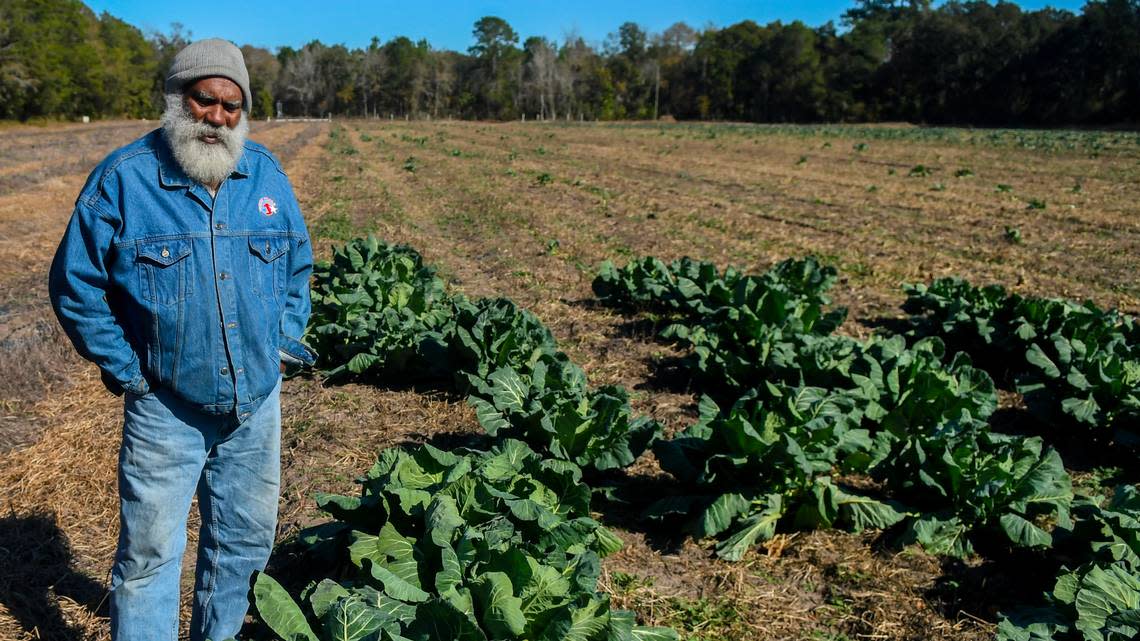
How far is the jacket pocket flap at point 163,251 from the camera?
2.64 metres

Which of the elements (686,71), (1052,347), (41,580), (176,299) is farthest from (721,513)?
(686,71)

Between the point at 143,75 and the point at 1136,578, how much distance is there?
102802 millimetres

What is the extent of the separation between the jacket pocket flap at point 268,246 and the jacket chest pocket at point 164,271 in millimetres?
245

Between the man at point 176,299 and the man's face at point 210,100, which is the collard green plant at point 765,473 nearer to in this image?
the man at point 176,299

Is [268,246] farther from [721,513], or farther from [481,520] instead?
[721,513]

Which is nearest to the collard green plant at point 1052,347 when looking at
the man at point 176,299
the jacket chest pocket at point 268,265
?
the jacket chest pocket at point 268,265

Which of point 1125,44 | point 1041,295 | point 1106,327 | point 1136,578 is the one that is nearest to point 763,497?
point 1136,578

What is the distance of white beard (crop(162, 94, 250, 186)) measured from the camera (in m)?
2.69

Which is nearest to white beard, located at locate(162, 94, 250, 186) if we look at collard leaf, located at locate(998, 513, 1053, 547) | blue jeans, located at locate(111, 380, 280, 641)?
blue jeans, located at locate(111, 380, 280, 641)

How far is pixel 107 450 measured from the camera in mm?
5375

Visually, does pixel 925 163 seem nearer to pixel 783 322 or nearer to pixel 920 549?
pixel 783 322

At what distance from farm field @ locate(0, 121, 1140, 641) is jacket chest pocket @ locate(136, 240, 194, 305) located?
1.93 m

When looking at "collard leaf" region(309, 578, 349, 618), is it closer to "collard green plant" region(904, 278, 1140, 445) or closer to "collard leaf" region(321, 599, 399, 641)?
"collard leaf" region(321, 599, 399, 641)

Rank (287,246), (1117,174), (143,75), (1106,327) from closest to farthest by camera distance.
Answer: (287,246) → (1106,327) → (1117,174) → (143,75)
